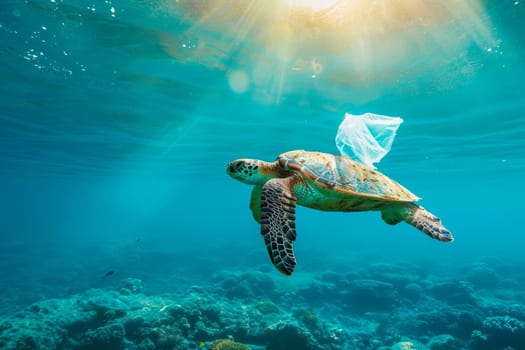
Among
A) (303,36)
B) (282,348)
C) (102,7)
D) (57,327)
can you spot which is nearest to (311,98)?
A: (303,36)

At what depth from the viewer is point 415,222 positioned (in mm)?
3973

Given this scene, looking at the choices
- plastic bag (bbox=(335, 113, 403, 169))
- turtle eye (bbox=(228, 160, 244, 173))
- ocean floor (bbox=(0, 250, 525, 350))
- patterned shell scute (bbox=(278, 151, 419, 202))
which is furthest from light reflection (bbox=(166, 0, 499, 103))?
ocean floor (bbox=(0, 250, 525, 350))

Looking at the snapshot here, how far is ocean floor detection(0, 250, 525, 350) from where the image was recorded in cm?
736

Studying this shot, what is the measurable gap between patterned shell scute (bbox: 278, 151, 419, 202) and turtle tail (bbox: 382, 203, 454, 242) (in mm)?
330

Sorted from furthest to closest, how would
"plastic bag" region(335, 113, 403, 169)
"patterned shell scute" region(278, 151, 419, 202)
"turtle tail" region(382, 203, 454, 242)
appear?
"plastic bag" region(335, 113, 403, 169) < "turtle tail" region(382, 203, 454, 242) < "patterned shell scute" region(278, 151, 419, 202)

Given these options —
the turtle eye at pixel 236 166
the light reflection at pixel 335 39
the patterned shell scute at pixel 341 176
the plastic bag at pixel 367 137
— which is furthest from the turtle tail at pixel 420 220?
the light reflection at pixel 335 39

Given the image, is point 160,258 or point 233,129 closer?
point 233,129

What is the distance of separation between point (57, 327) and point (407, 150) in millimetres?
21048

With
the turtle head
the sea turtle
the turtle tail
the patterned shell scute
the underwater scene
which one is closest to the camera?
the sea turtle

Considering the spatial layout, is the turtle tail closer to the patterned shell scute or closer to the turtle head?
the patterned shell scute

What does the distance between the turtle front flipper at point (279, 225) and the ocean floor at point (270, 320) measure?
17.6 feet

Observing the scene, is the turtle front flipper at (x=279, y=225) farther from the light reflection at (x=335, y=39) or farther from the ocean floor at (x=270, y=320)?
the light reflection at (x=335, y=39)

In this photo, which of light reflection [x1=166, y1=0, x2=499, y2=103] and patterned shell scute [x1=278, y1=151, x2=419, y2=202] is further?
light reflection [x1=166, y1=0, x2=499, y2=103]

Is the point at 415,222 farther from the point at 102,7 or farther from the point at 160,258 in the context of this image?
the point at 160,258
